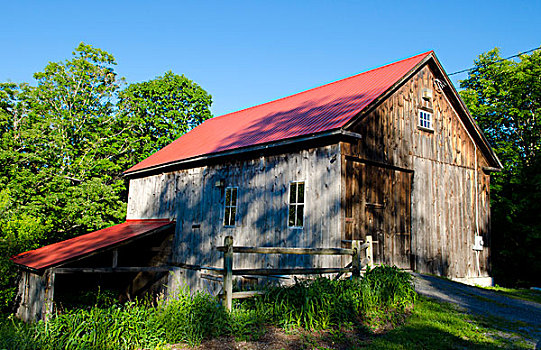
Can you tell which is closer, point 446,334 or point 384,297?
point 446,334

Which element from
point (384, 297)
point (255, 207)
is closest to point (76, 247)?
point (255, 207)

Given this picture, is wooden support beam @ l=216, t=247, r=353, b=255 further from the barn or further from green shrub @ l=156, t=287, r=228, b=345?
the barn

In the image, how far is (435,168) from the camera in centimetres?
1429

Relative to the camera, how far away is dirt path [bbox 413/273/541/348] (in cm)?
859

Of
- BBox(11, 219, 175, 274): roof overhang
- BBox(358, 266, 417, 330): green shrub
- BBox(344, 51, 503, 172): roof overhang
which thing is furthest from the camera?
BBox(11, 219, 175, 274): roof overhang

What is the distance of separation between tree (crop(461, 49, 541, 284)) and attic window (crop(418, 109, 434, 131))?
828 centimetres

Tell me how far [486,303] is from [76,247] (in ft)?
44.4

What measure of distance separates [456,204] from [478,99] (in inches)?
617

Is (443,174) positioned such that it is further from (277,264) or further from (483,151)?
(277,264)

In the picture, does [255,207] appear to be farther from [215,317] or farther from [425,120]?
[215,317]

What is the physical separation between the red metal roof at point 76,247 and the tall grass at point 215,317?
23.1ft

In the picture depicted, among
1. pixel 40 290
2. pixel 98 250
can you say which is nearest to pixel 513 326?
pixel 98 250

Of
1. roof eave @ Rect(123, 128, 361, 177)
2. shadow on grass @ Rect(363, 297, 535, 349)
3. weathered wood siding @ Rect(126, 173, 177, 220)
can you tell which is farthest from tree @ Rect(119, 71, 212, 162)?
shadow on grass @ Rect(363, 297, 535, 349)

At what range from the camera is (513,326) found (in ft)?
26.8
